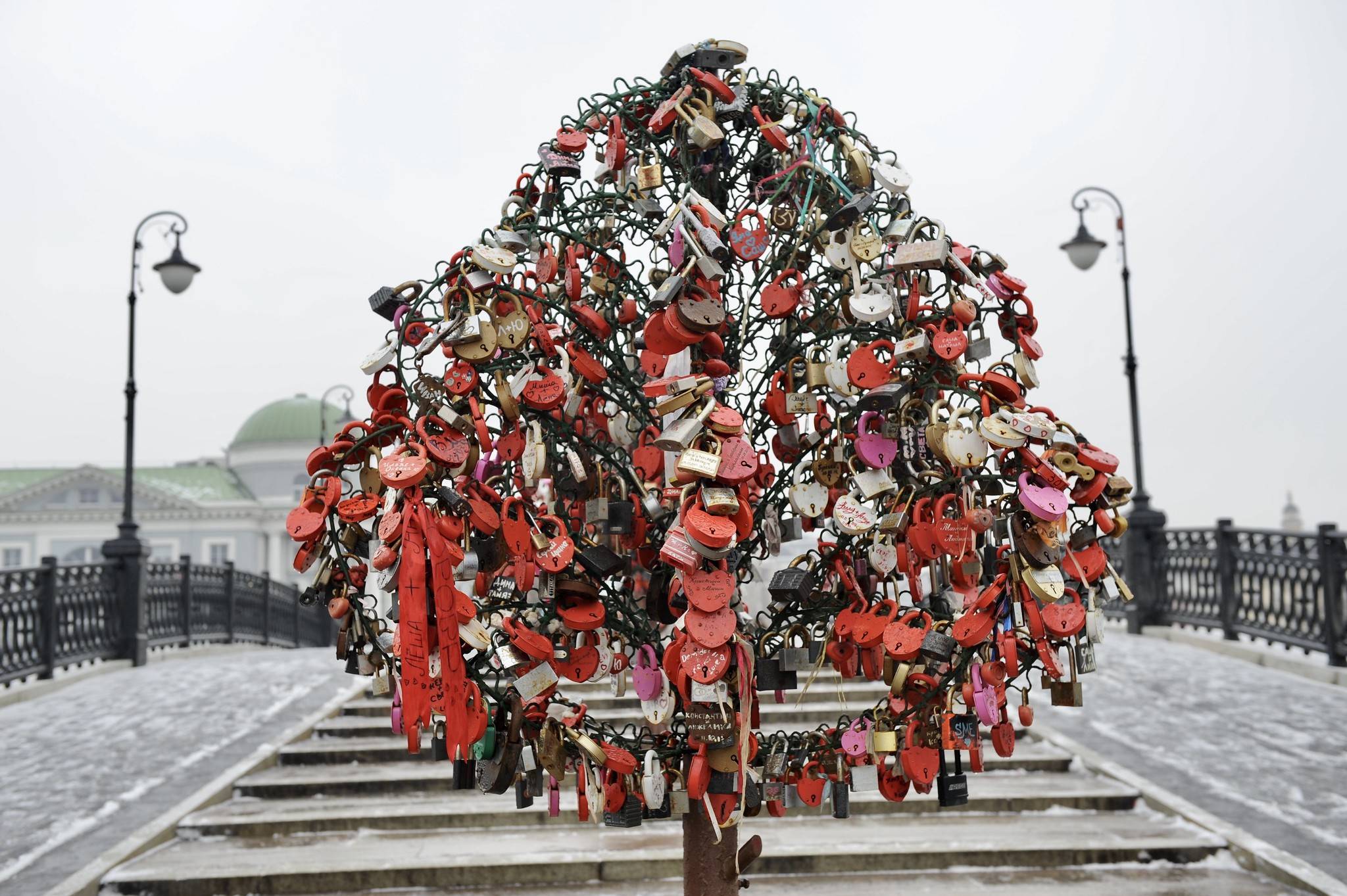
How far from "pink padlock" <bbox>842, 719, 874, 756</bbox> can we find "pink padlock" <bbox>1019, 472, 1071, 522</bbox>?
758mm

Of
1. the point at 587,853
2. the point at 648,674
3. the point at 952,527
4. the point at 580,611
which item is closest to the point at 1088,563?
the point at 952,527

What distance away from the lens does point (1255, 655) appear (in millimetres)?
10867

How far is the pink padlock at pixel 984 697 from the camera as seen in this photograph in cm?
233

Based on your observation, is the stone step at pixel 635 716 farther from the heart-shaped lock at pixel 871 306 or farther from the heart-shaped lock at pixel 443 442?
the heart-shaped lock at pixel 443 442

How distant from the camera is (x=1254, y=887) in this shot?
5000mm

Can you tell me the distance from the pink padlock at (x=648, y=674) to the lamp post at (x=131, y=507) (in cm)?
1236

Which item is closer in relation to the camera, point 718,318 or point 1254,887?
point 718,318

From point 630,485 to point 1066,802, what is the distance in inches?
192

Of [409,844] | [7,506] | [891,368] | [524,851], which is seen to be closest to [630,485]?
[891,368]

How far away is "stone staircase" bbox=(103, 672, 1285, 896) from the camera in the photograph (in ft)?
17.2

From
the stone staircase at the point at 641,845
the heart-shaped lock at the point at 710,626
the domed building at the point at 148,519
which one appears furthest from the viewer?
the domed building at the point at 148,519

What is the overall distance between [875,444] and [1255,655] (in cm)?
1039

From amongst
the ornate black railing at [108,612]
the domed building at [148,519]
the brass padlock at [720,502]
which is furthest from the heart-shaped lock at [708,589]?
the domed building at [148,519]

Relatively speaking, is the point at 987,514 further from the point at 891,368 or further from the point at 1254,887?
the point at 1254,887
